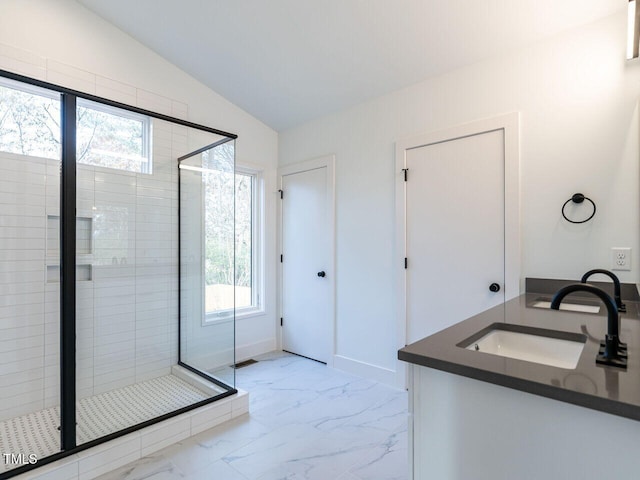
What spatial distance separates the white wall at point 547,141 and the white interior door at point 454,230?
16 centimetres

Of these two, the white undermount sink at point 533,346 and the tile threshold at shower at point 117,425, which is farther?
the tile threshold at shower at point 117,425

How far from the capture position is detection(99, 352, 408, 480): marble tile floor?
6.00 feet

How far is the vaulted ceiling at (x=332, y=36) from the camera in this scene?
2.05m

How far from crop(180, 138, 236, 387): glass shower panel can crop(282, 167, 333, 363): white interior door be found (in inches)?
33.0

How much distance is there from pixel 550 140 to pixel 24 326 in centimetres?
362

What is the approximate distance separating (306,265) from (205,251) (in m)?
1.05

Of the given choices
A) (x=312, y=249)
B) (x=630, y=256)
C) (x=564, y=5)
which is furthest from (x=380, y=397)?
(x=564, y=5)

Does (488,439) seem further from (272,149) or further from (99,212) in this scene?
(272,149)

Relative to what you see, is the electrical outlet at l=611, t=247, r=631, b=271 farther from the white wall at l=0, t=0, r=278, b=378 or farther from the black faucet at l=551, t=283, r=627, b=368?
the white wall at l=0, t=0, r=278, b=378

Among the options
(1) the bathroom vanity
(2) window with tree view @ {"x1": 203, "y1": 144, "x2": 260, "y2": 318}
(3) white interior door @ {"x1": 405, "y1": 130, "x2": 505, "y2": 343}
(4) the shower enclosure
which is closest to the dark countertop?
(1) the bathroom vanity

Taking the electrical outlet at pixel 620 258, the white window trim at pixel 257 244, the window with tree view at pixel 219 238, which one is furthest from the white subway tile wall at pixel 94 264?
the electrical outlet at pixel 620 258

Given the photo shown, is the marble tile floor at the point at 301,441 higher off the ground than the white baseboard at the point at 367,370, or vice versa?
the white baseboard at the point at 367,370

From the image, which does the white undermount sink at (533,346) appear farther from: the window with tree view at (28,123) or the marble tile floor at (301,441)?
the window with tree view at (28,123)

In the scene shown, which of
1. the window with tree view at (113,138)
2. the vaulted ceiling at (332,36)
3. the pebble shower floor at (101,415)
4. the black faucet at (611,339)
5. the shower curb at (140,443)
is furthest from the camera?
the window with tree view at (113,138)
